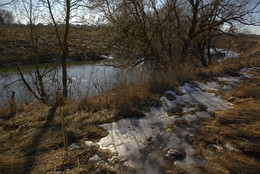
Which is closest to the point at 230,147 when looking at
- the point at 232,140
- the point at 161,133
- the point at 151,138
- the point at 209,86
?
the point at 232,140

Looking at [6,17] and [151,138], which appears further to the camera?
[6,17]

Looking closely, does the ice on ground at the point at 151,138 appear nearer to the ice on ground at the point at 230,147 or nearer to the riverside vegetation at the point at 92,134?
the riverside vegetation at the point at 92,134

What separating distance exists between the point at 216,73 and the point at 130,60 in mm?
3553

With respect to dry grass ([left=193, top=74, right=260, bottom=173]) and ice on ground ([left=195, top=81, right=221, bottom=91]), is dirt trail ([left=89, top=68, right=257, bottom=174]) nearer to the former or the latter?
dry grass ([left=193, top=74, right=260, bottom=173])

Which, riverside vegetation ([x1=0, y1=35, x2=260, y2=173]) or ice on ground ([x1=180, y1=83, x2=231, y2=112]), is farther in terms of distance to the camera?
ice on ground ([x1=180, y1=83, x2=231, y2=112])

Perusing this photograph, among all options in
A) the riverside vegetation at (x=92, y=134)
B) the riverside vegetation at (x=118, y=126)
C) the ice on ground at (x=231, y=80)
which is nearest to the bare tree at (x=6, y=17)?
the riverside vegetation at (x=118, y=126)

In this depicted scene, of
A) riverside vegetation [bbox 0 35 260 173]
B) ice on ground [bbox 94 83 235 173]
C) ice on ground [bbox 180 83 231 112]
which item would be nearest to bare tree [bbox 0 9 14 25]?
riverside vegetation [bbox 0 35 260 173]

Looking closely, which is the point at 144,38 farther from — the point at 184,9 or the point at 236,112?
the point at 236,112

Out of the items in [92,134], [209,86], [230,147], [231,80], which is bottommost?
[92,134]

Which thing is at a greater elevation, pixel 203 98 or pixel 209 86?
pixel 209 86

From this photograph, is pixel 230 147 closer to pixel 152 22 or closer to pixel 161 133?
pixel 161 133

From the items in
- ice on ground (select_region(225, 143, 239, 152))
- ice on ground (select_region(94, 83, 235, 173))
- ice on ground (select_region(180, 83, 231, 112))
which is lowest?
ice on ground (select_region(94, 83, 235, 173))

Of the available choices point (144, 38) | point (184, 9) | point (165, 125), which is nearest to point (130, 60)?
point (144, 38)

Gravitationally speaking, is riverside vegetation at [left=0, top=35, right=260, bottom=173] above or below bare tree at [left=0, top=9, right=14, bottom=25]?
below
